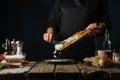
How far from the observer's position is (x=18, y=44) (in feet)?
10.7

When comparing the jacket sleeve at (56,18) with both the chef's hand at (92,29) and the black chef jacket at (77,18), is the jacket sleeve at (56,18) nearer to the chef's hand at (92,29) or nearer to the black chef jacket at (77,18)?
the black chef jacket at (77,18)

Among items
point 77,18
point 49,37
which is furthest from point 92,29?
point 77,18

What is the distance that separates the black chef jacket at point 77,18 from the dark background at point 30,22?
2.88 m

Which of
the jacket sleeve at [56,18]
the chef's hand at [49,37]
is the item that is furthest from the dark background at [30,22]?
the chef's hand at [49,37]

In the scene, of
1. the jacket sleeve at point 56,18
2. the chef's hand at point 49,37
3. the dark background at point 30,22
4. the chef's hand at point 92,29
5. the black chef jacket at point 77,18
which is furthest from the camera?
the dark background at point 30,22

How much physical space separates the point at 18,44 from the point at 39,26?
12.5ft

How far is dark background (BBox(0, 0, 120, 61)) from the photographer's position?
6.93 metres

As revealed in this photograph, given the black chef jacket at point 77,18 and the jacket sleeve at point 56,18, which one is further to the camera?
the jacket sleeve at point 56,18

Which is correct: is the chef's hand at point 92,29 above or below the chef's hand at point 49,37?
above

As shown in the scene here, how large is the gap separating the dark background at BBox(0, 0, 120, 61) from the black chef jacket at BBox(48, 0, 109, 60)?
113 inches

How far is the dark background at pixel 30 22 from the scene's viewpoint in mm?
6930

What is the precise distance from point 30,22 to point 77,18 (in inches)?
121

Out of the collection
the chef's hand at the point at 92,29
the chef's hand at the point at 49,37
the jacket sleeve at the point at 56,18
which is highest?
the jacket sleeve at the point at 56,18

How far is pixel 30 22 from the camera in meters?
6.98
